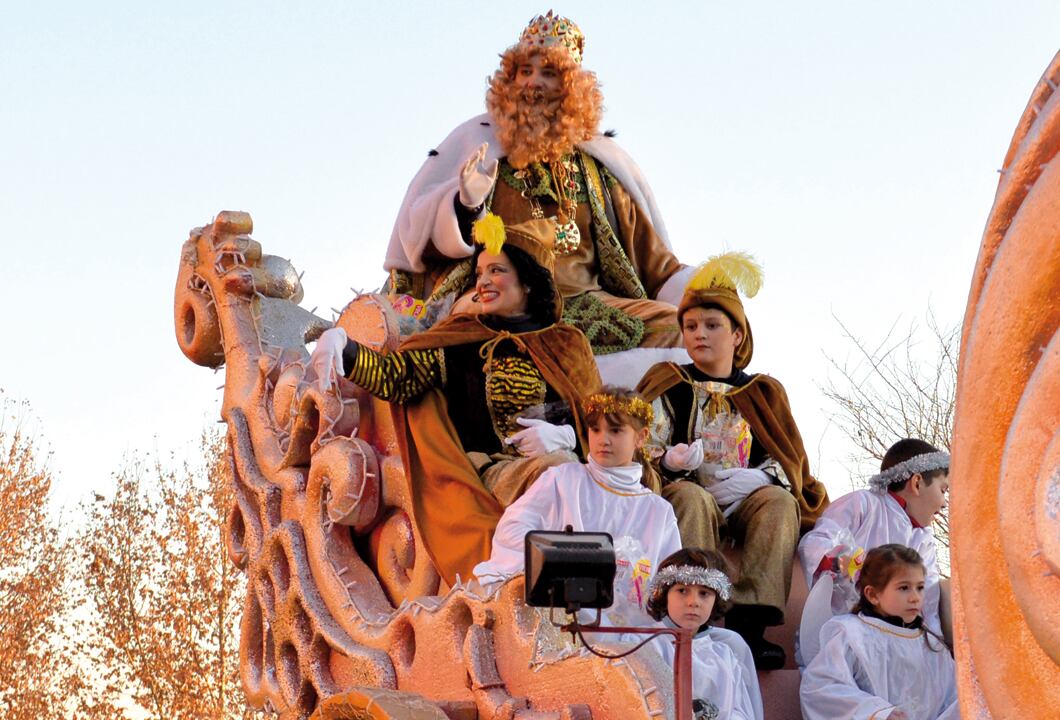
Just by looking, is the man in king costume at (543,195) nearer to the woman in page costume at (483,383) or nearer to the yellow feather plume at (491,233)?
the woman in page costume at (483,383)

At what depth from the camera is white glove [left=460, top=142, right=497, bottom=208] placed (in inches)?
274

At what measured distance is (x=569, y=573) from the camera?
3693mm

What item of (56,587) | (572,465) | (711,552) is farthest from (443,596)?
(56,587)

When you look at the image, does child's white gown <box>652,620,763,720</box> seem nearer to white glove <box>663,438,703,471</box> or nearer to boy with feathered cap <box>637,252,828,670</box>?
boy with feathered cap <box>637,252,828,670</box>

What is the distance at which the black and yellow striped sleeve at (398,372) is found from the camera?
6340 millimetres

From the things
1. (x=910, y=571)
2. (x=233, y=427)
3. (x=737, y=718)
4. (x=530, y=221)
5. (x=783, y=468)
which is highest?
(x=530, y=221)

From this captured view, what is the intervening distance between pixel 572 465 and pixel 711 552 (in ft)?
2.12

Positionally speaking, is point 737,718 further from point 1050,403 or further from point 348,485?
point 1050,403

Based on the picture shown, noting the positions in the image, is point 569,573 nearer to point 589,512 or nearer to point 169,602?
point 589,512

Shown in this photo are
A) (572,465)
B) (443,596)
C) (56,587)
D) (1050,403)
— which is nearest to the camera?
(1050,403)

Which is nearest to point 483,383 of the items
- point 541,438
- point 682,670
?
point 541,438

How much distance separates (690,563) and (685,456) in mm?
1029

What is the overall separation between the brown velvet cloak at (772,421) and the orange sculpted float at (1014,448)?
3900 mm

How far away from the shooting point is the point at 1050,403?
212 centimetres
